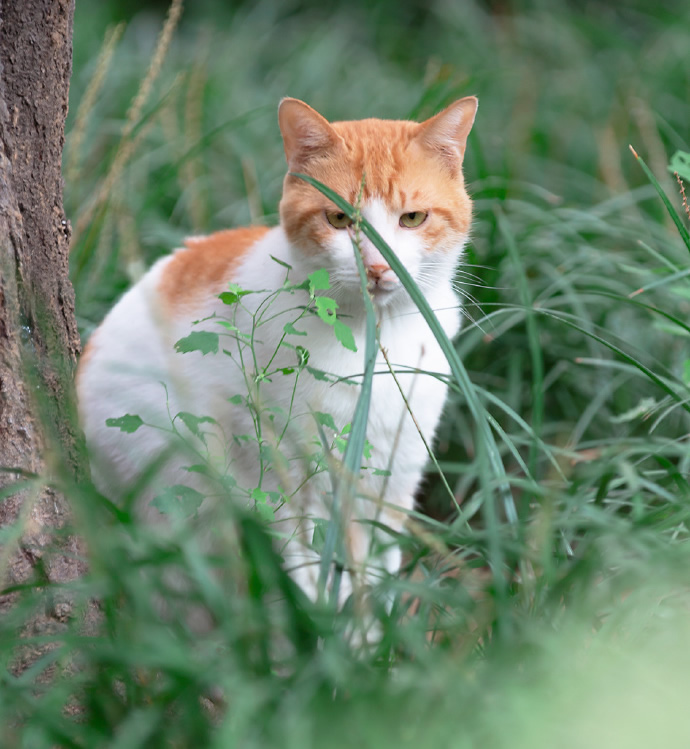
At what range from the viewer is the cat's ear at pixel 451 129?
5.97ft

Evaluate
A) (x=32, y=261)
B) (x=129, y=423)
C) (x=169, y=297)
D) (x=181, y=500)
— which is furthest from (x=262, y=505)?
(x=169, y=297)

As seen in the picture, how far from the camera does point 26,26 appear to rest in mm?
1406

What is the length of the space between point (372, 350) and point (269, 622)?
0.48m

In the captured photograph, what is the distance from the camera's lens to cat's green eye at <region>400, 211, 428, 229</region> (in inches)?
71.5

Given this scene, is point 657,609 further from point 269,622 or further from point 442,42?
point 442,42

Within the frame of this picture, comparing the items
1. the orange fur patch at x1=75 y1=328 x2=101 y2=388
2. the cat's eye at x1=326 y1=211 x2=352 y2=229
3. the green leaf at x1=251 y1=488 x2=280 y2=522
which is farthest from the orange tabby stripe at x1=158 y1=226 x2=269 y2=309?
the green leaf at x1=251 y1=488 x2=280 y2=522

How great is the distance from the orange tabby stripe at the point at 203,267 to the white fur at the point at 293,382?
0.04 m

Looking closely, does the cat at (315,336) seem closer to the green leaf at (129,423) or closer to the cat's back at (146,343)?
the cat's back at (146,343)

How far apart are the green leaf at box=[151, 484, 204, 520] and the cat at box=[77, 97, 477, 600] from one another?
238 millimetres

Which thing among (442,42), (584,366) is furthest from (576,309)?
(442,42)

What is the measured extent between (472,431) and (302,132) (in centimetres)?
→ 124

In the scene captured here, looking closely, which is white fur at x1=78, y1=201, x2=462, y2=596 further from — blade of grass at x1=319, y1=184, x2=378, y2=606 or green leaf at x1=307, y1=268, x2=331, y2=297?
blade of grass at x1=319, y1=184, x2=378, y2=606

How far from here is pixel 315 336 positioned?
5.91ft

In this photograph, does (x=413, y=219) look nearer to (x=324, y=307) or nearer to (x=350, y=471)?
(x=324, y=307)
